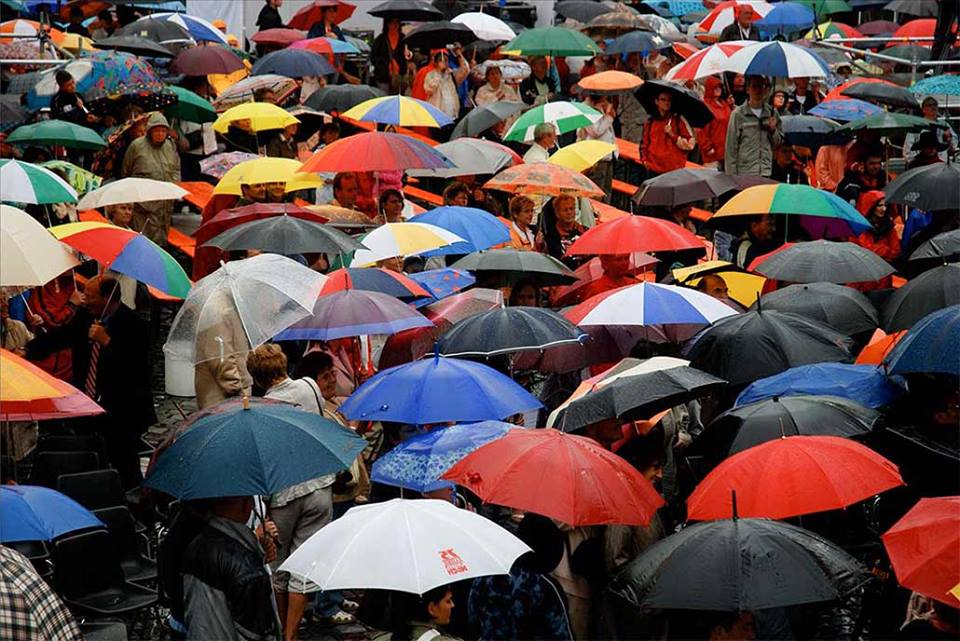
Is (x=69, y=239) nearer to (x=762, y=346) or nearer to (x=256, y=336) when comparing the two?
(x=256, y=336)

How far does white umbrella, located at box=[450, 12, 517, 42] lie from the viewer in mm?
23297

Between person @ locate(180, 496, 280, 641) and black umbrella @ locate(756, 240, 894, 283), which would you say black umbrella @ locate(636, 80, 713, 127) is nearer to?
black umbrella @ locate(756, 240, 894, 283)

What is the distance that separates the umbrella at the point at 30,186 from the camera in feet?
43.4

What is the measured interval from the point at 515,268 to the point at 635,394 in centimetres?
335

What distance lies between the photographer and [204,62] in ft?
69.5

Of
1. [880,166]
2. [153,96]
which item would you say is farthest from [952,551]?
[153,96]

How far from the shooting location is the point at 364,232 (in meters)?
14.0

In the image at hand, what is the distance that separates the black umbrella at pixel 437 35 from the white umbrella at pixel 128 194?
28.4 feet

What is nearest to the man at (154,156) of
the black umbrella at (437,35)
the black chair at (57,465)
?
the black umbrella at (437,35)

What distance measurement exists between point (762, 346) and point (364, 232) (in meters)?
4.39

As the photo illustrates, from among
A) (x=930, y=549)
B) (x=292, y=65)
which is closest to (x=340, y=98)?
(x=292, y=65)

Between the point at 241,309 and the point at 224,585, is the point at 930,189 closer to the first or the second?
the point at 241,309

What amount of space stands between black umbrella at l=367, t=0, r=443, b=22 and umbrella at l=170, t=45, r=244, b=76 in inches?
92.0

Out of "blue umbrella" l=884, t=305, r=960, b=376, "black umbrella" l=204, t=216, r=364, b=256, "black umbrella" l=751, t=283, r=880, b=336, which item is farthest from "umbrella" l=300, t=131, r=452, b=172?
"blue umbrella" l=884, t=305, r=960, b=376
